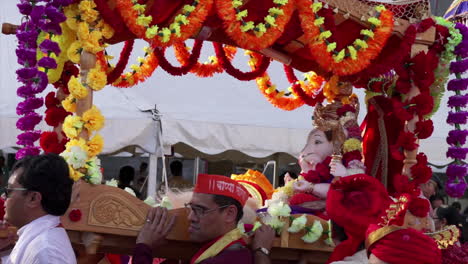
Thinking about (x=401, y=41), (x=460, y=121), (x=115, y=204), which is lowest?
(x=115, y=204)

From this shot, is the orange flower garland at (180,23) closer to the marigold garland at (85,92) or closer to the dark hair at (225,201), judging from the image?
the marigold garland at (85,92)

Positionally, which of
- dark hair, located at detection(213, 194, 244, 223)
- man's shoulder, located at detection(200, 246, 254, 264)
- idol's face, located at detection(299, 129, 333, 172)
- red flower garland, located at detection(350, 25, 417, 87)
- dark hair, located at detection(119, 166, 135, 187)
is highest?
red flower garland, located at detection(350, 25, 417, 87)

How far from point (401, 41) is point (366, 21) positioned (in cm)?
35

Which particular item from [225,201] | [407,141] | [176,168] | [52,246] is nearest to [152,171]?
[176,168]

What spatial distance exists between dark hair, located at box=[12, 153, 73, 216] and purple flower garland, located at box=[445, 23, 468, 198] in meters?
3.83

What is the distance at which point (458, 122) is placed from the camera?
6.55 meters

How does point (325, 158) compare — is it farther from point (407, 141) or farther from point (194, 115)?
point (194, 115)

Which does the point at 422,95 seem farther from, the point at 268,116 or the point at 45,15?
the point at 268,116

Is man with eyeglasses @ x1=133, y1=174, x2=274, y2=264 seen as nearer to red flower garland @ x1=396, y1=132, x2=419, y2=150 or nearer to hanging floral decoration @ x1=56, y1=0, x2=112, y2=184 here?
hanging floral decoration @ x1=56, y1=0, x2=112, y2=184

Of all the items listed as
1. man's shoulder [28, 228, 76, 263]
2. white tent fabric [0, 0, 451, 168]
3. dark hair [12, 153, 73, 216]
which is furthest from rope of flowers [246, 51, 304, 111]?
man's shoulder [28, 228, 76, 263]

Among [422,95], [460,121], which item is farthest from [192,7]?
[460,121]

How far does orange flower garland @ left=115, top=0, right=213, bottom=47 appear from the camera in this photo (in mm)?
5195

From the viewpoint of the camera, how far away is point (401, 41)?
20.4 ft

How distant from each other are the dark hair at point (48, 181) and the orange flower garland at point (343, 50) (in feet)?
9.12
